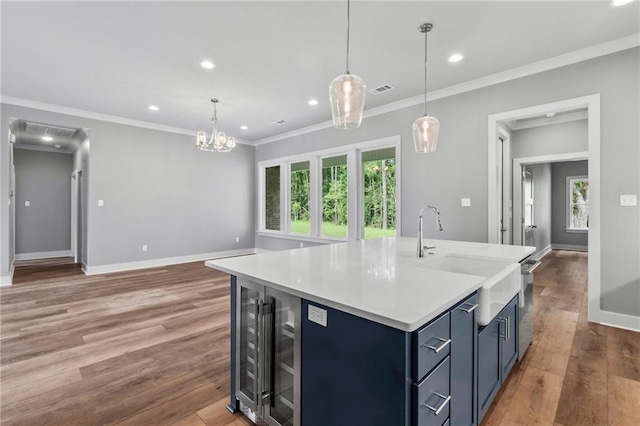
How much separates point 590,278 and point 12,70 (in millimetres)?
7036

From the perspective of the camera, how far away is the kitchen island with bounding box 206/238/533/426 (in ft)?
3.43

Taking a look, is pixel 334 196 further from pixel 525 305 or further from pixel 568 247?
pixel 568 247

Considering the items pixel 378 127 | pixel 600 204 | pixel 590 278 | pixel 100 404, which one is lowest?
pixel 100 404

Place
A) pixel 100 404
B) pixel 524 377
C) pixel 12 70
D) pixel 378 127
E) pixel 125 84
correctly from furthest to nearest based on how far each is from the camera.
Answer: pixel 378 127 < pixel 125 84 < pixel 12 70 < pixel 524 377 < pixel 100 404

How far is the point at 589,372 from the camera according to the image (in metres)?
2.22

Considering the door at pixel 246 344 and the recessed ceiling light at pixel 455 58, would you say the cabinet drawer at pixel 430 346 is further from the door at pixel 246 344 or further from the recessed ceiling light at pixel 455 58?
the recessed ceiling light at pixel 455 58

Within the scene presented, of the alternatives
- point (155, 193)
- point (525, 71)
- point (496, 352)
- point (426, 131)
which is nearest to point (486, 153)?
point (525, 71)

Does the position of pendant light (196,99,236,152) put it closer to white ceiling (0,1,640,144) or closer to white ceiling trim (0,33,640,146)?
white ceiling (0,1,640,144)

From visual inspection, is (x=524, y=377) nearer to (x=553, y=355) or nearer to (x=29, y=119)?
(x=553, y=355)

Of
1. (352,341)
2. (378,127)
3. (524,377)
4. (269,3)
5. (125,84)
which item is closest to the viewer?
(352,341)

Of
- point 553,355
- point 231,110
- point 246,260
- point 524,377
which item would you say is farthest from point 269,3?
point 553,355

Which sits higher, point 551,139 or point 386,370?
point 551,139

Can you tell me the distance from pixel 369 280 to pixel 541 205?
8347mm

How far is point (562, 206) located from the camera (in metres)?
8.62
